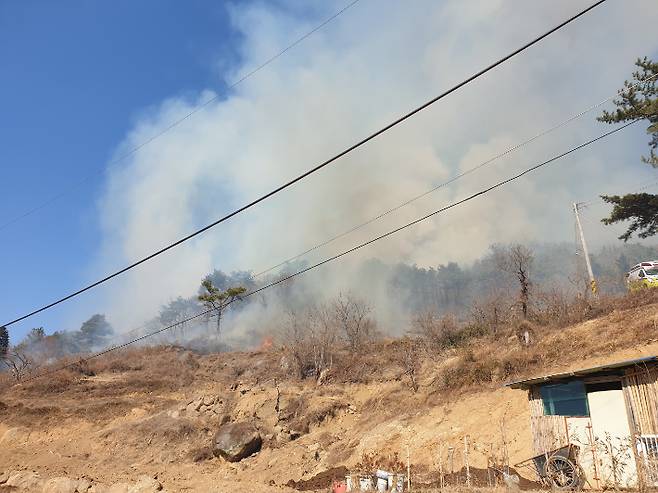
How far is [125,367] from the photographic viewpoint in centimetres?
5559

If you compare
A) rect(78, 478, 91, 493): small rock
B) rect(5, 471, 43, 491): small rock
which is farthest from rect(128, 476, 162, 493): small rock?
rect(5, 471, 43, 491): small rock

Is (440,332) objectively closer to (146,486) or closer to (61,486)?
(146,486)

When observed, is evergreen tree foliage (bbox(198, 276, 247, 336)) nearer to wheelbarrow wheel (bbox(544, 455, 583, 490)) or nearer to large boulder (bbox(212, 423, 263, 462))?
large boulder (bbox(212, 423, 263, 462))

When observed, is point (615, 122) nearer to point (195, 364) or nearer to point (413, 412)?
point (413, 412)

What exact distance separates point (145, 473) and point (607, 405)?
80.0ft

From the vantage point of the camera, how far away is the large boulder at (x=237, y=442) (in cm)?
2869

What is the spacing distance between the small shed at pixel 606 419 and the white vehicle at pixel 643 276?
2087cm

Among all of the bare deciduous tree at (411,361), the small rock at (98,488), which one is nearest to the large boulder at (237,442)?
the small rock at (98,488)

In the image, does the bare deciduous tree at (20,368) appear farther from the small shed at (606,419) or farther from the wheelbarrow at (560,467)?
the small shed at (606,419)

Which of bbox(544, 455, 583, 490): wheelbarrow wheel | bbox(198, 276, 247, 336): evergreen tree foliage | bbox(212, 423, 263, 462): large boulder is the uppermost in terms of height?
bbox(198, 276, 247, 336): evergreen tree foliage

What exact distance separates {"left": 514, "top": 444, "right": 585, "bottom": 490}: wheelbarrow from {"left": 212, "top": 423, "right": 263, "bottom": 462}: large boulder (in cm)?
1730

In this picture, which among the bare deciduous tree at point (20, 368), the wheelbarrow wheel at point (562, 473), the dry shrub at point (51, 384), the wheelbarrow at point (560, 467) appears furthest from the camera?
the bare deciduous tree at point (20, 368)

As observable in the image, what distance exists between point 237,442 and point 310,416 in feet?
17.0

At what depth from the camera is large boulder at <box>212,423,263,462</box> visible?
28688mm
